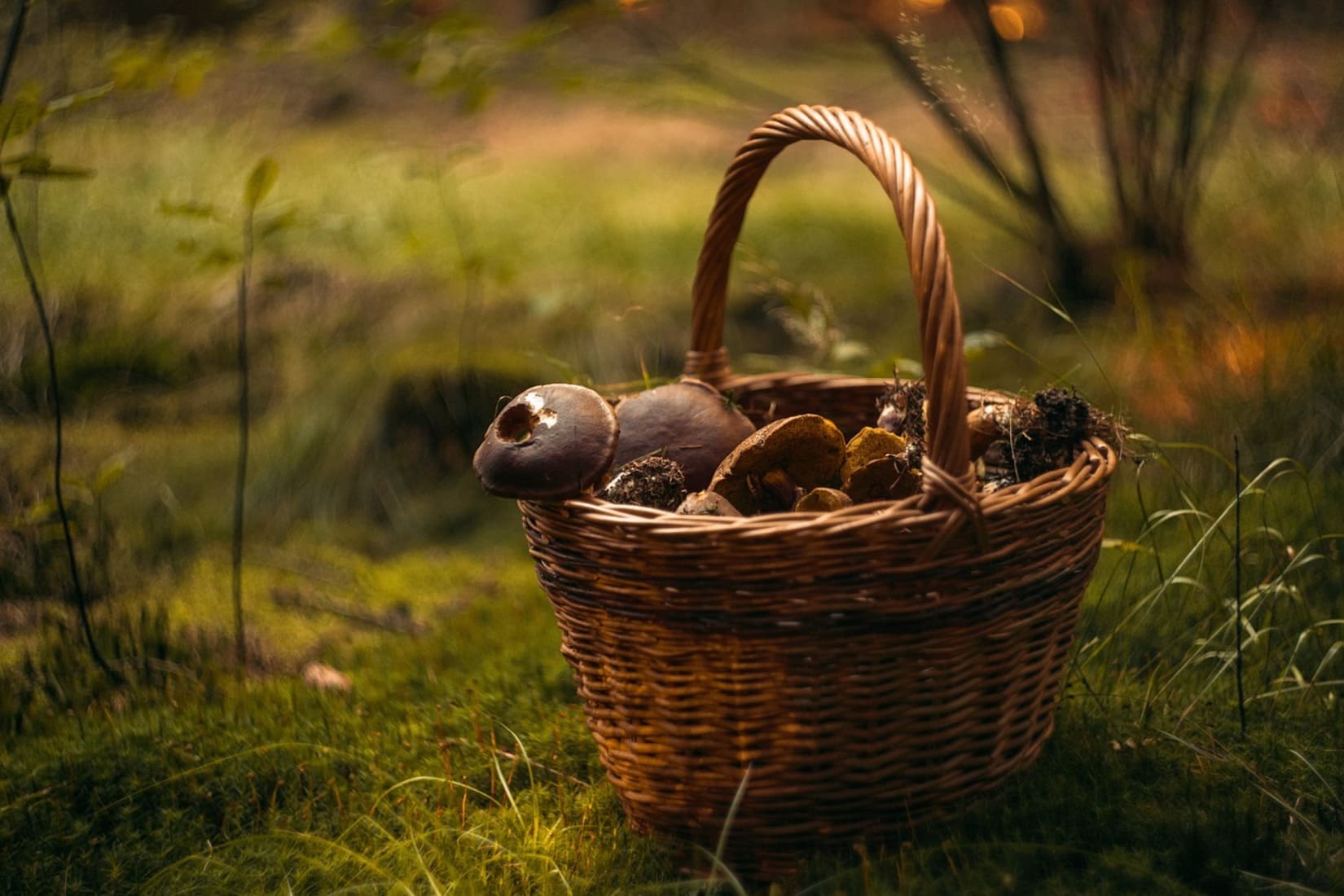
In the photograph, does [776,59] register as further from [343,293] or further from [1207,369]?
[1207,369]

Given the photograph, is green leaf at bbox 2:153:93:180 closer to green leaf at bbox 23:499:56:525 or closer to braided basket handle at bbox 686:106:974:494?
green leaf at bbox 23:499:56:525

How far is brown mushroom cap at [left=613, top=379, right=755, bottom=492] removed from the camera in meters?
2.07

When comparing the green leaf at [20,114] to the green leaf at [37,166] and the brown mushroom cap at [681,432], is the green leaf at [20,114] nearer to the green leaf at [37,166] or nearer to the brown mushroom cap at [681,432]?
the green leaf at [37,166]

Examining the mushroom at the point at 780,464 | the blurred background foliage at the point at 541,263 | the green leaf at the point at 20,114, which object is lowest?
the blurred background foliage at the point at 541,263

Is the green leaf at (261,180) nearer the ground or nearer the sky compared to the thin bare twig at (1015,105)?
nearer the sky

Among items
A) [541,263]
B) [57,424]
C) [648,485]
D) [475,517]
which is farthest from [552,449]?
[541,263]

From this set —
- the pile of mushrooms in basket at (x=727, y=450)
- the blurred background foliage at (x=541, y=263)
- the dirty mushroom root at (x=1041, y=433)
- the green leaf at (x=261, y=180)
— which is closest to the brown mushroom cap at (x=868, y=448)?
the pile of mushrooms in basket at (x=727, y=450)

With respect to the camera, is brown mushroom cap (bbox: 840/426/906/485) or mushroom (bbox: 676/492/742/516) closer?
mushroom (bbox: 676/492/742/516)

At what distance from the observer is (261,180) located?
252cm

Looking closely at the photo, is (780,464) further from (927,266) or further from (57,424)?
(57,424)

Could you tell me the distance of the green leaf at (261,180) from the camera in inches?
98.3

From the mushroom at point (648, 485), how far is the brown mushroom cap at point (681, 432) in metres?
0.12

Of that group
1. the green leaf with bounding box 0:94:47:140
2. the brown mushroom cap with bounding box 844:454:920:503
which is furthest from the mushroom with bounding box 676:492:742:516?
the green leaf with bounding box 0:94:47:140

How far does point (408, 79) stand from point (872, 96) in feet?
17.3
